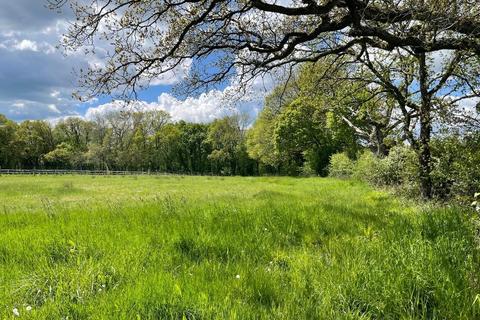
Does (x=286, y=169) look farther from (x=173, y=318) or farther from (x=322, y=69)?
(x=173, y=318)

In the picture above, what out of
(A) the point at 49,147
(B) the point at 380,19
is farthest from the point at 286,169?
(A) the point at 49,147

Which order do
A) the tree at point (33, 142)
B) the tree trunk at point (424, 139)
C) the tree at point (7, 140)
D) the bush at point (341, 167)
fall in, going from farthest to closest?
the tree at point (33, 142) < the tree at point (7, 140) < the bush at point (341, 167) < the tree trunk at point (424, 139)

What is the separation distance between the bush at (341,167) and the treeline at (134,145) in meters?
47.5

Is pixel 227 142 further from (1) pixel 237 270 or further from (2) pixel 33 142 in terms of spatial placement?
(1) pixel 237 270

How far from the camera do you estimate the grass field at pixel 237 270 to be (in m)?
3.21

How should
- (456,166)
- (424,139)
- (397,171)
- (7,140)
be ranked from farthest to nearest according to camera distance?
(7,140) < (397,171) < (424,139) < (456,166)

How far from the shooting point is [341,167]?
40188mm

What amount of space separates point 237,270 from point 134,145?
9982cm

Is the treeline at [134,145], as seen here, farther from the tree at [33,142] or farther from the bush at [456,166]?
the bush at [456,166]

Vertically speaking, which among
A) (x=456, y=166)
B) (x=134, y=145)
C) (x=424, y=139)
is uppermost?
(x=134, y=145)

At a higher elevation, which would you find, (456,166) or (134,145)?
(134,145)

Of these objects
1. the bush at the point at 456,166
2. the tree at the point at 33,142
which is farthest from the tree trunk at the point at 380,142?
the tree at the point at 33,142

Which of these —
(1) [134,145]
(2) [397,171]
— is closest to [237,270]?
(2) [397,171]

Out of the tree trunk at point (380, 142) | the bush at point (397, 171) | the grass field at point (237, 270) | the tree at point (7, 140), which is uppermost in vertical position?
the tree at point (7, 140)
